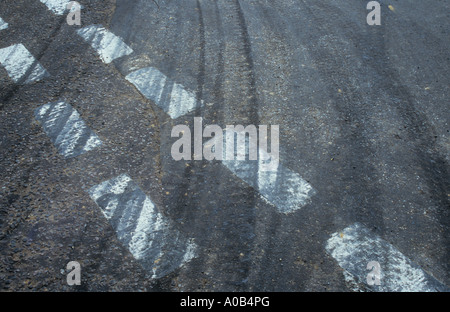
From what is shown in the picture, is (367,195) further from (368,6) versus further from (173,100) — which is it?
(368,6)

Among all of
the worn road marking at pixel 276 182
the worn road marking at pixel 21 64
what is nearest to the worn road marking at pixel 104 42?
the worn road marking at pixel 21 64

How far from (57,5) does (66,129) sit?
4.02 metres

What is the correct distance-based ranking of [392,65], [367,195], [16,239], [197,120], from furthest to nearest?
[392,65], [197,120], [367,195], [16,239]

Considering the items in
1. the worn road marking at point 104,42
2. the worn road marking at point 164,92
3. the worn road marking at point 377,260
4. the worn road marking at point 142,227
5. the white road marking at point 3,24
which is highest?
the white road marking at point 3,24

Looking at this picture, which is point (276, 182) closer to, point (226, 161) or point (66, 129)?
point (226, 161)

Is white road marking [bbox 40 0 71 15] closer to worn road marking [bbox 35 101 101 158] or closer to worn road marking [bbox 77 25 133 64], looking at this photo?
worn road marking [bbox 77 25 133 64]

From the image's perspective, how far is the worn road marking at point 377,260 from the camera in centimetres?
391

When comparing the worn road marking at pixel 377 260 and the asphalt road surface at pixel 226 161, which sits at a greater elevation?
the asphalt road surface at pixel 226 161

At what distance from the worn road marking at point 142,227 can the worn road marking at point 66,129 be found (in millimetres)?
748

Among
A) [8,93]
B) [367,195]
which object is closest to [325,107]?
[367,195]

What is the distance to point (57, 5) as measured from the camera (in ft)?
27.8

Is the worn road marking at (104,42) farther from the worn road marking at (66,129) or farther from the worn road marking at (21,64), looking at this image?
the worn road marking at (66,129)
